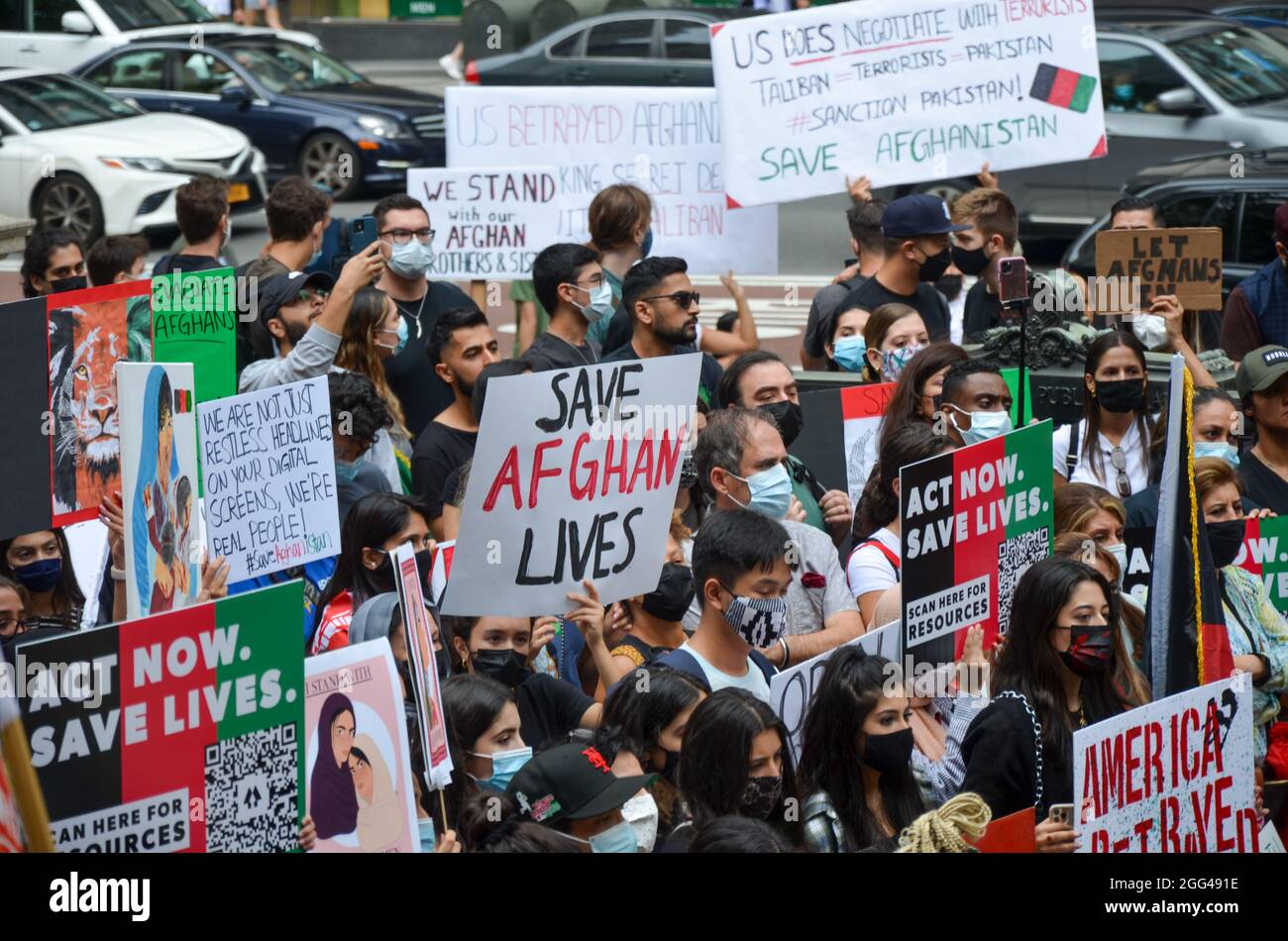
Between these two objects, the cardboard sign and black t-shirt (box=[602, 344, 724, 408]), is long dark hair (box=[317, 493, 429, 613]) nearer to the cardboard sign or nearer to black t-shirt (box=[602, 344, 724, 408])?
black t-shirt (box=[602, 344, 724, 408])

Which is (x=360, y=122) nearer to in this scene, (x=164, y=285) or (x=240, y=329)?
(x=240, y=329)

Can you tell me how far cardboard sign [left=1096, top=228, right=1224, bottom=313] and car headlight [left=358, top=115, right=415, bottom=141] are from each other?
1149 centimetres

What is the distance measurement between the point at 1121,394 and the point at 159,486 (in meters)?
3.48

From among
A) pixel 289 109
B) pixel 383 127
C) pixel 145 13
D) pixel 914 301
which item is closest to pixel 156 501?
pixel 914 301

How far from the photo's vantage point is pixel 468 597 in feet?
18.2

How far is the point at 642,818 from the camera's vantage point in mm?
4617

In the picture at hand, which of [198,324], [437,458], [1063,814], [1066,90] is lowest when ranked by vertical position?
[1063,814]

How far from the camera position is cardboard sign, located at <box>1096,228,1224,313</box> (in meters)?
8.20

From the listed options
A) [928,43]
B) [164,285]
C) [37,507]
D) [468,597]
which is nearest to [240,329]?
[164,285]

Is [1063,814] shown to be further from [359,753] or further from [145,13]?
[145,13]

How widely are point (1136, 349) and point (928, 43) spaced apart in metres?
3.57

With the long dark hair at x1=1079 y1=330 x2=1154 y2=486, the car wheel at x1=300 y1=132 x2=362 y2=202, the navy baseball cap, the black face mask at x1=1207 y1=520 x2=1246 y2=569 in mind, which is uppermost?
the car wheel at x1=300 y1=132 x2=362 y2=202

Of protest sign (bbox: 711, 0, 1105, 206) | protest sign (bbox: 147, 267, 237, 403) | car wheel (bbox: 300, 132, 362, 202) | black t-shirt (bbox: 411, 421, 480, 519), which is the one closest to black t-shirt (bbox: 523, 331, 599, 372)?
black t-shirt (bbox: 411, 421, 480, 519)
